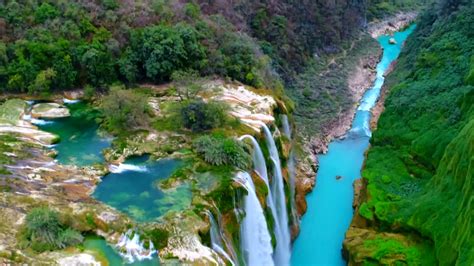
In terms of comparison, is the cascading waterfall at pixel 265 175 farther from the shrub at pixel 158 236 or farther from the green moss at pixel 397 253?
the shrub at pixel 158 236

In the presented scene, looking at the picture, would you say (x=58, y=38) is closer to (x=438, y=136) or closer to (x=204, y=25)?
(x=204, y=25)

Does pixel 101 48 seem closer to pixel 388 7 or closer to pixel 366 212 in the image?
pixel 366 212

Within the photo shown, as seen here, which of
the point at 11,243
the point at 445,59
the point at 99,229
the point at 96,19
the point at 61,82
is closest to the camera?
the point at 11,243

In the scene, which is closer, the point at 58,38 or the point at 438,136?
the point at 58,38

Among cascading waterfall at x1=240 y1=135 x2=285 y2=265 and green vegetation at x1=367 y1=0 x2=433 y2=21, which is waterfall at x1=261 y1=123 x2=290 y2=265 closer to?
cascading waterfall at x1=240 y1=135 x2=285 y2=265

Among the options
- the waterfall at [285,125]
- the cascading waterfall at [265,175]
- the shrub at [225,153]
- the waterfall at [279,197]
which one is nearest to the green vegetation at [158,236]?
the shrub at [225,153]

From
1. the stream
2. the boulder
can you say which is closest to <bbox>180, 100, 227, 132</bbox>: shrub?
the boulder

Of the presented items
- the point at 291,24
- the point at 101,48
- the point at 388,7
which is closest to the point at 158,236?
the point at 101,48

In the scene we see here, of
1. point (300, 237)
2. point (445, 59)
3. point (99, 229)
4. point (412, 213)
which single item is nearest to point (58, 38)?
point (99, 229)
